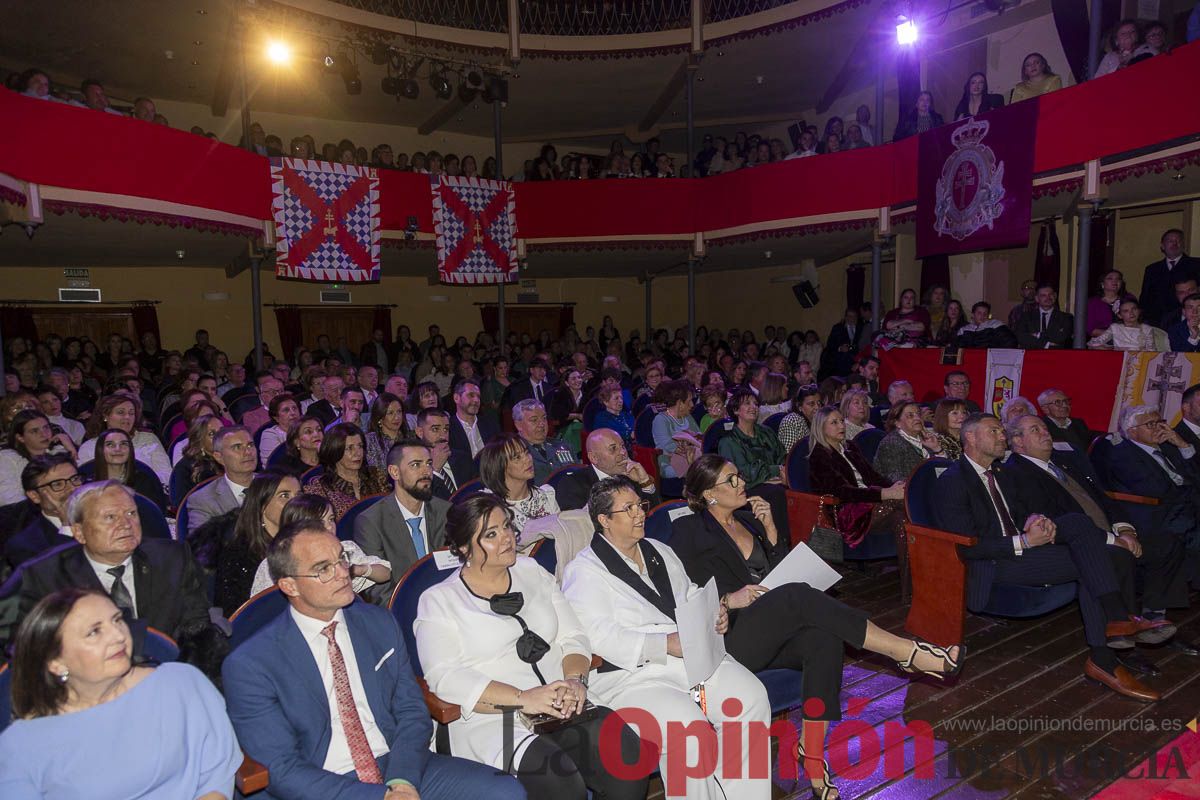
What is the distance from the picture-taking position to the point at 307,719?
2.08 metres

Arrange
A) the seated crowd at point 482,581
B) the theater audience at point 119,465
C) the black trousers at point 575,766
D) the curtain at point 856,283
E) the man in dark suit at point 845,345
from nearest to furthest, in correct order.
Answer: the seated crowd at point 482,581, the black trousers at point 575,766, the theater audience at point 119,465, the man in dark suit at point 845,345, the curtain at point 856,283

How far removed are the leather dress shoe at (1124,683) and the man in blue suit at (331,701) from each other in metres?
2.86

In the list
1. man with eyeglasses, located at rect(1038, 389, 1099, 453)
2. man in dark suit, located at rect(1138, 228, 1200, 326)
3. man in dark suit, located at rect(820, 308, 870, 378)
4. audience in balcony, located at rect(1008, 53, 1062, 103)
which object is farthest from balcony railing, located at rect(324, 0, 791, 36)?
man with eyeglasses, located at rect(1038, 389, 1099, 453)

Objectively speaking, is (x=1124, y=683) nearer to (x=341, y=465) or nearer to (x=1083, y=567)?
(x=1083, y=567)

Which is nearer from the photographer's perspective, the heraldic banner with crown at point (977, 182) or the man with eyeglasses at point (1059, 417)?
the man with eyeglasses at point (1059, 417)

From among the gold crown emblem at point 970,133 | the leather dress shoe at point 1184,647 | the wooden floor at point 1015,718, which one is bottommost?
the wooden floor at point 1015,718

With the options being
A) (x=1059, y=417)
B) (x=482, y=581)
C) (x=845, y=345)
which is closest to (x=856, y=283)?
(x=845, y=345)

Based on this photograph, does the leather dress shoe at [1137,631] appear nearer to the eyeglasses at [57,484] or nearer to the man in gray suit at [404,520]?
the man in gray suit at [404,520]

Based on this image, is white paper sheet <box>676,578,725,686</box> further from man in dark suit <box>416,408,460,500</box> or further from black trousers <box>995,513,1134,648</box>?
man in dark suit <box>416,408,460,500</box>

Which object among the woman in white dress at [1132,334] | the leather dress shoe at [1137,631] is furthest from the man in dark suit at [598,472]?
the woman in white dress at [1132,334]

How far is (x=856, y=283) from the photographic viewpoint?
1458 cm

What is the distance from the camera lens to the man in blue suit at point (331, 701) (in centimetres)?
202

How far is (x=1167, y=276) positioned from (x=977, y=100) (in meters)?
3.02

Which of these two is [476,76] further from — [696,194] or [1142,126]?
[1142,126]
